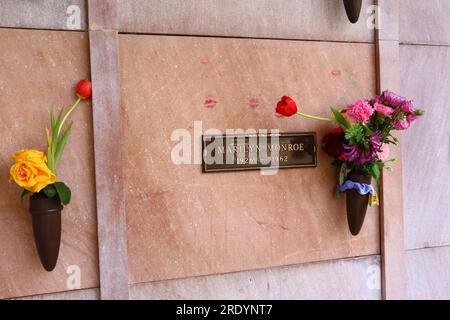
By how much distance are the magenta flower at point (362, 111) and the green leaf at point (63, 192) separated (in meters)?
1.14

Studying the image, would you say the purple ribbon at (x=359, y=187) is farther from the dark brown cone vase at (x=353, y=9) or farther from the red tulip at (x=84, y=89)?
the red tulip at (x=84, y=89)

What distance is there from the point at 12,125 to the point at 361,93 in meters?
1.47

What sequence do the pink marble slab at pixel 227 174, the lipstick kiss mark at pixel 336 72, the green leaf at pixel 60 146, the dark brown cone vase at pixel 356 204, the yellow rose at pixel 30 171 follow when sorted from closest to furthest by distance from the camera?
1. the yellow rose at pixel 30 171
2. the green leaf at pixel 60 146
3. the pink marble slab at pixel 227 174
4. the dark brown cone vase at pixel 356 204
5. the lipstick kiss mark at pixel 336 72

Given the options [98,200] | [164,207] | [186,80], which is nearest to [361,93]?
[186,80]

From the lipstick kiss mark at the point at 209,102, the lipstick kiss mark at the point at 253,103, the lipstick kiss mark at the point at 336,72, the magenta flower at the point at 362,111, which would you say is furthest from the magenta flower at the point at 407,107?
the lipstick kiss mark at the point at 209,102

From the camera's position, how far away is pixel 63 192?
1561mm

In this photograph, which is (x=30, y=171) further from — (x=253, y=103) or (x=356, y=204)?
(x=356, y=204)

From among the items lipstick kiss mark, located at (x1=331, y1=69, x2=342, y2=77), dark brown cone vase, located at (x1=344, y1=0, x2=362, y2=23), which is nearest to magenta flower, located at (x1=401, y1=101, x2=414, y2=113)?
lipstick kiss mark, located at (x1=331, y1=69, x2=342, y2=77)

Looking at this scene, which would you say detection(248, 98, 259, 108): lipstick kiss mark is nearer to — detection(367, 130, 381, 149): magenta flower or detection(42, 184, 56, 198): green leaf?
detection(367, 130, 381, 149): magenta flower

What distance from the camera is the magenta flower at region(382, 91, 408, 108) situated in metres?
1.81

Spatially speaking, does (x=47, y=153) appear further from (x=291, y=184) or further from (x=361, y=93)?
(x=361, y=93)

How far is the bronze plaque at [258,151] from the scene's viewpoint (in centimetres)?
183

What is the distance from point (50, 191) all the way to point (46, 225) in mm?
117

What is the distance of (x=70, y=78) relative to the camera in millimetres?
1673
